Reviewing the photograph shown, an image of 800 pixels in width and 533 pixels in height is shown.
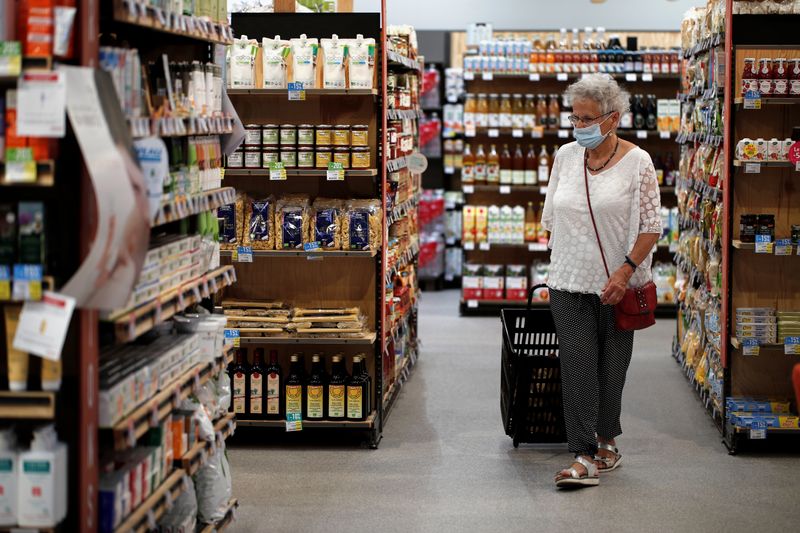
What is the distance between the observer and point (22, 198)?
10.2 feet

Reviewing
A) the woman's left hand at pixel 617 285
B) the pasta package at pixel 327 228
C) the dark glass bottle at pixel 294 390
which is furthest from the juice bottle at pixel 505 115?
the woman's left hand at pixel 617 285

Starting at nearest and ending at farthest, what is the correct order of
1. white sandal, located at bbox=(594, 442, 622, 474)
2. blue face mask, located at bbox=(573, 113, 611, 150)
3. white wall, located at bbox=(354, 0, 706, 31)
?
blue face mask, located at bbox=(573, 113, 611, 150), white sandal, located at bbox=(594, 442, 622, 474), white wall, located at bbox=(354, 0, 706, 31)

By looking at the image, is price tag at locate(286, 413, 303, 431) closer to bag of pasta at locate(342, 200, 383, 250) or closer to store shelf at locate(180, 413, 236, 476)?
bag of pasta at locate(342, 200, 383, 250)

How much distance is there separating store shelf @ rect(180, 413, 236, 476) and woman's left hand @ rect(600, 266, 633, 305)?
187 centimetres

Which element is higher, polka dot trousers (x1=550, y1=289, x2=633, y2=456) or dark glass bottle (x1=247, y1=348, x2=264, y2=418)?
polka dot trousers (x1=550, y1=289, x2=633, y2=456)

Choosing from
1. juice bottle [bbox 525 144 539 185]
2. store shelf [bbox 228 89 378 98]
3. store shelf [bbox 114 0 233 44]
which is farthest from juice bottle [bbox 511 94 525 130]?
store shelf [bbox 114 0 233 44]

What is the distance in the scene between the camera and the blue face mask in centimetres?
538

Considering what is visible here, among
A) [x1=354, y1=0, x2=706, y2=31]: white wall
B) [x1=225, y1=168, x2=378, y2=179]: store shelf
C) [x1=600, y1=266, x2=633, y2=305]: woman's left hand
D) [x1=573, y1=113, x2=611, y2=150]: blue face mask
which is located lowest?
[x1=600, y1=266, x2=633, y2=305]: woman's left hand

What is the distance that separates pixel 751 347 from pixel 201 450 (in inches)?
127

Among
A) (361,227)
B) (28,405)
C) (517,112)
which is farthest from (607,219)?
(517,112)

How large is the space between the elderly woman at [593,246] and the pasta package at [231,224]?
1719 mm

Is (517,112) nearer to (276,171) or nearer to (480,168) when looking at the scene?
(480,168)

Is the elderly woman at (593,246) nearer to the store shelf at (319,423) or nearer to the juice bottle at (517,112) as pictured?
the store shelf at (319,423)

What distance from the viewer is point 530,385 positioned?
19.9 feet
